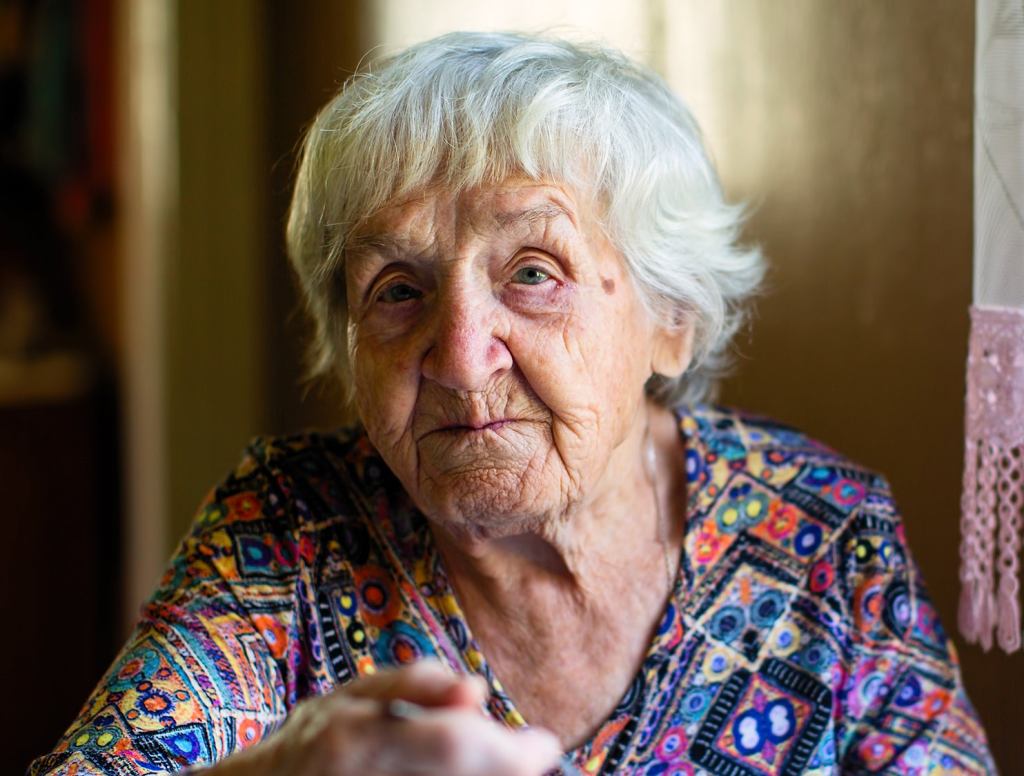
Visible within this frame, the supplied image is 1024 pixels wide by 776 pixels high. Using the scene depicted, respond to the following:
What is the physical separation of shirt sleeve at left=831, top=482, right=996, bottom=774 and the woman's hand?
2.29 ft

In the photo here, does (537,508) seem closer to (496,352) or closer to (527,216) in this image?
(496,352)

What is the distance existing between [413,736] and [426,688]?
0.11ft

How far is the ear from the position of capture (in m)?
1.49

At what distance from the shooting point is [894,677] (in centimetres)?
142

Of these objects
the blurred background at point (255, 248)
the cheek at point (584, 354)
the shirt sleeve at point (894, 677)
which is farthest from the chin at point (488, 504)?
the blurred background at point (255, 248)

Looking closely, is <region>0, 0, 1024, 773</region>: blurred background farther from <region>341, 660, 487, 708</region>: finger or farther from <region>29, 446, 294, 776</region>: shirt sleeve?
<region>341, 660, 487, 708</region>: finger

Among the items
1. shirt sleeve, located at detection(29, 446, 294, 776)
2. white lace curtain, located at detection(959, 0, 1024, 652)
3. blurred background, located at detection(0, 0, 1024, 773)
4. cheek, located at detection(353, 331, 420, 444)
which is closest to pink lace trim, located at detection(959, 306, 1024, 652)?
white lace curtain, located at detection(959, 0, 1024, 652)

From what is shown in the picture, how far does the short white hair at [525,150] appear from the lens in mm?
1296

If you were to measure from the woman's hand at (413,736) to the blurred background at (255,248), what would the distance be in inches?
37.7

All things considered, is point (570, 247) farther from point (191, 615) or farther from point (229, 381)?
point (229, 381)

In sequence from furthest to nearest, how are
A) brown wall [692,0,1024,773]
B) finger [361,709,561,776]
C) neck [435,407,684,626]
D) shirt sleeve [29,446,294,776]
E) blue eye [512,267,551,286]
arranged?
brown wall [692,0,1024,773] → neck [435,407,684,626] → blue eye [512,267,551,286] → shirt sleeve [29,446,294,776] → finger [361,709,561,776]

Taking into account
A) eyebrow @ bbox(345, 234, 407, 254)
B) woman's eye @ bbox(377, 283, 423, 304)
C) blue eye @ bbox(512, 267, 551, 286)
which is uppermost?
eyebrow @ bbox(345, 234, 407, 254)

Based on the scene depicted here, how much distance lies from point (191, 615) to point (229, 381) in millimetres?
2043

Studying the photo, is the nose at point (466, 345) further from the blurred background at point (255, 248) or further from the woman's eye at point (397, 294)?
the blurred background at point (255, 248)
